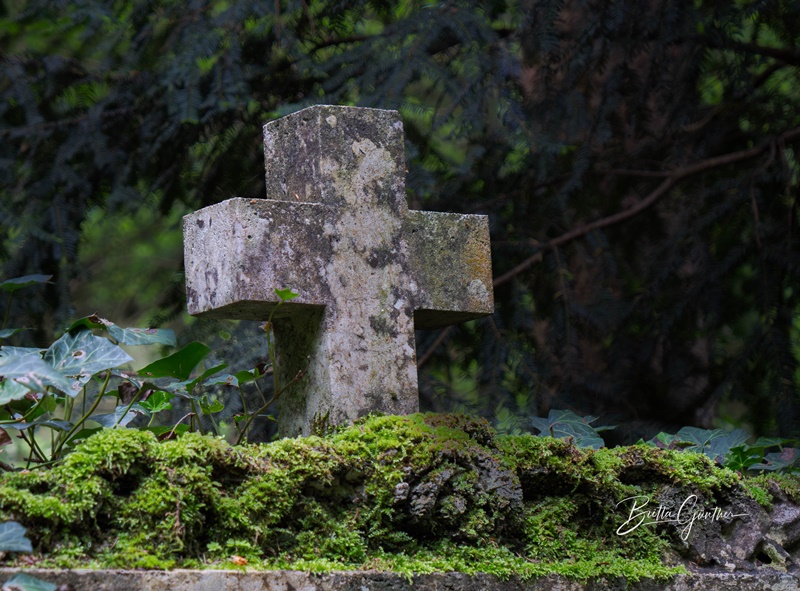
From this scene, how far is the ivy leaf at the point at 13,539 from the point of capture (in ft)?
4.85

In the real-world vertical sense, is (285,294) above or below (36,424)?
above

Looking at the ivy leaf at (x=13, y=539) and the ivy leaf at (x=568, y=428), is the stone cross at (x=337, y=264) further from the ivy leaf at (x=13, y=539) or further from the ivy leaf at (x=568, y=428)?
the ivy leaf at (x=13, y=539)

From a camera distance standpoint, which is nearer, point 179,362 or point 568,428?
point 179,362

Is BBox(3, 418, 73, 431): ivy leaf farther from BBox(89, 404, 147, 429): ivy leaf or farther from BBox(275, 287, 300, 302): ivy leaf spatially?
BBox(275, 287, 300, 302): ivy leaf

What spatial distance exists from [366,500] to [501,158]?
301 centimetres

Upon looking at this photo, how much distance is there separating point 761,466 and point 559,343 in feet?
5.14

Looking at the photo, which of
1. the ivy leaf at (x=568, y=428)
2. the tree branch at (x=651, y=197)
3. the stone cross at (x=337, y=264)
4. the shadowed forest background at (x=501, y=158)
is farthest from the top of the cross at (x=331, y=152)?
the tree branch at (x=651, y=197)

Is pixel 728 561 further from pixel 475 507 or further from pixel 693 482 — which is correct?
pixel 475 507

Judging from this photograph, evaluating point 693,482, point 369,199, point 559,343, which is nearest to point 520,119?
point 559,343

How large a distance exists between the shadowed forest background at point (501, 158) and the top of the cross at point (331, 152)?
1241 mm

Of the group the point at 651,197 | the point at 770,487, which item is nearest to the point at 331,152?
the point at 770,487

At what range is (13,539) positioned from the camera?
4.89 ft

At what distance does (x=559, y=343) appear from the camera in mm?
4199

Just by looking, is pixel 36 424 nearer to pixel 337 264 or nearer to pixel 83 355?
pixel 83 355
